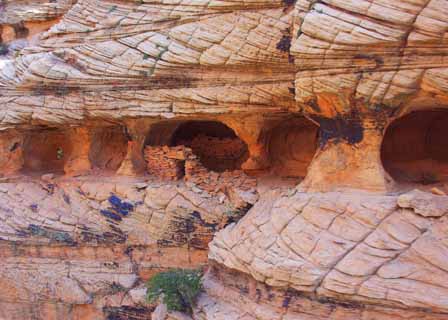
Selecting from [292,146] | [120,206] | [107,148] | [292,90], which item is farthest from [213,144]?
[292,90]

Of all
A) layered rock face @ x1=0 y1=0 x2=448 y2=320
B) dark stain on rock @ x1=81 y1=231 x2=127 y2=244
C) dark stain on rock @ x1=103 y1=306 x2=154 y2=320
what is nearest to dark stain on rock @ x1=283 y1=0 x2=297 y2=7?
layered rock face @ x1=0 y1=0 x2=448 y2=320

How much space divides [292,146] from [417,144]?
233 centimetres

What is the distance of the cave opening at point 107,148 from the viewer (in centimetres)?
978

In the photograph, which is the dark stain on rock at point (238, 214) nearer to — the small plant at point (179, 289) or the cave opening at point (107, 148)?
the small plant at point (179, 289)

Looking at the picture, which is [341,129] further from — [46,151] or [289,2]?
[46,151]

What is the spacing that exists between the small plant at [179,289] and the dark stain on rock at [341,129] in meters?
2.86

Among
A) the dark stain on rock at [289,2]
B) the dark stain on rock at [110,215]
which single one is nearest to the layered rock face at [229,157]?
the dark stain on rock at [110,215]

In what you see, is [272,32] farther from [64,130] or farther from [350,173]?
[64,130]

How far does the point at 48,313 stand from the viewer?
8703 mm

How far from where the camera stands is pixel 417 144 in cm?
797

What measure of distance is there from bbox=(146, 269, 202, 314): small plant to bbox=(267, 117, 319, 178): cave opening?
292 centimetres

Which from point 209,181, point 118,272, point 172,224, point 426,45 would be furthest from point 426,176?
point 118,272

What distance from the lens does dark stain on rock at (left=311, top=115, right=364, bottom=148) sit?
6.04 meters

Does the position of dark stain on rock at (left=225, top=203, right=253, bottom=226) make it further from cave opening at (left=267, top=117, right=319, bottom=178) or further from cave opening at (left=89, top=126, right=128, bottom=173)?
cave opening at (left=89, top=126, right=128, bottom=173)
